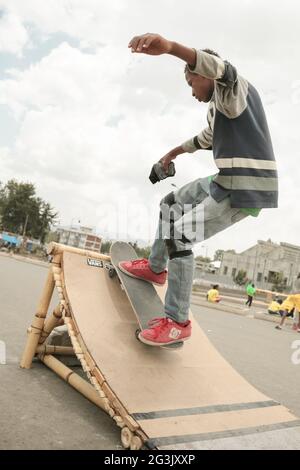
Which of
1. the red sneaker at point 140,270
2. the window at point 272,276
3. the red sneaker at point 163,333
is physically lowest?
the red sneaker at point 163,333

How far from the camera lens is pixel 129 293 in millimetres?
2861

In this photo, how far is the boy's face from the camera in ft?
8.40

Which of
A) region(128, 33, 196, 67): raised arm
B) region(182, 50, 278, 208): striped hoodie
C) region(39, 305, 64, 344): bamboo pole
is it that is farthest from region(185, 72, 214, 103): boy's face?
region(39, 305, 64, 344): bamboo pole

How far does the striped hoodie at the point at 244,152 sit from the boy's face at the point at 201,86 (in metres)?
0.12

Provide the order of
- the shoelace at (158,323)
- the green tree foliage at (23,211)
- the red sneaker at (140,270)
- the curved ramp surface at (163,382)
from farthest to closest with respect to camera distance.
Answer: the green tree foliage at (23,211) < the red sneaker at (140,270) < the shoelace at (158,323) < the curved ramp surface at (163,382)

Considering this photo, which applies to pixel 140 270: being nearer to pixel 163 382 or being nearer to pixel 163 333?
pixel 163 333

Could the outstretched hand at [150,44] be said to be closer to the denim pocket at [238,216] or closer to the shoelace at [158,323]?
the denim pocket at [238,216]

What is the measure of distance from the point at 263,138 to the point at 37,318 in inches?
75.5

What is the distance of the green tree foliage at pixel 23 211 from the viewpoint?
199 ft

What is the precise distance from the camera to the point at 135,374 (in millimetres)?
2295

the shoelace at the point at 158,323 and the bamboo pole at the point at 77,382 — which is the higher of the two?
the shoelace at the point at 158,323

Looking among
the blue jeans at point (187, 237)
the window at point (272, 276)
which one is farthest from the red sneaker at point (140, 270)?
the window at point (272, 276)

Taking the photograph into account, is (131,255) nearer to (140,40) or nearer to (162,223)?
(162,223)
